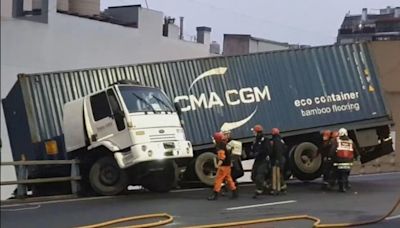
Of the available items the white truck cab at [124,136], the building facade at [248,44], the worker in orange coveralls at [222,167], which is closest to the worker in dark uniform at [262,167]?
the worker in orange coveralls at [222,167]

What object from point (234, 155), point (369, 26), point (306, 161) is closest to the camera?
point (234, 155)

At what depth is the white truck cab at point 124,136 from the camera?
13.9 meters

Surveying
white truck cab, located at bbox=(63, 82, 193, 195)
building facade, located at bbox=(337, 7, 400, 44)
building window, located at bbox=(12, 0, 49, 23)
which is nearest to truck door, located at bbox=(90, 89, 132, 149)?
white truck cab, located at bbox=(63, 82, 193, 195)

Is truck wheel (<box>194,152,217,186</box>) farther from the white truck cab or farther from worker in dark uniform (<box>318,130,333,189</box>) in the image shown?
worker in dark uniform (<box>318,130,333,189</box>)

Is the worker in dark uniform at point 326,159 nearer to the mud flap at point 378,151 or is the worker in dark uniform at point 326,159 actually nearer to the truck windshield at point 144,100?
the mud flap at point 378,151

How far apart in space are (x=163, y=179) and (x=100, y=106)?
2368mm

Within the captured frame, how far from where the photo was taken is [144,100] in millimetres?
14414

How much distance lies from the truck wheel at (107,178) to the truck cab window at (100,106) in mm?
1026

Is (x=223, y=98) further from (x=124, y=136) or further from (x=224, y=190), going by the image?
(x=124, y=136)

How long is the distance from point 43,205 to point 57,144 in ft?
8.45

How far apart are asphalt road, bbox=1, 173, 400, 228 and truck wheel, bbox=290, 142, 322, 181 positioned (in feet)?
4.65

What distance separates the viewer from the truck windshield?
1419cm

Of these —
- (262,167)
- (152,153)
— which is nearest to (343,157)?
(262,167)

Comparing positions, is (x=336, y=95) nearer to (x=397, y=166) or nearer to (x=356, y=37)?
(x=397, y=166)
